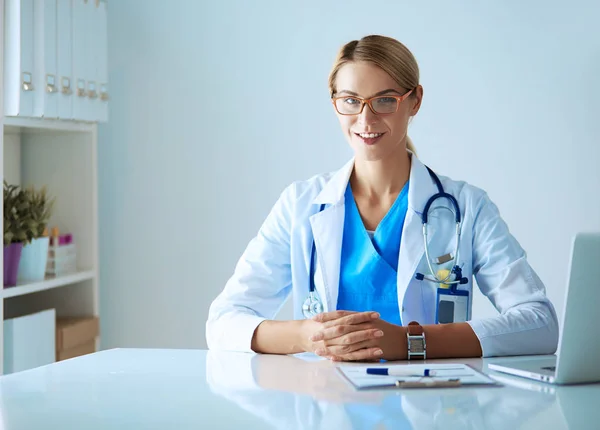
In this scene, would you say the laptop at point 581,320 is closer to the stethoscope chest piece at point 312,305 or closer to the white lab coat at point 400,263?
the white lab coat at point 400,263

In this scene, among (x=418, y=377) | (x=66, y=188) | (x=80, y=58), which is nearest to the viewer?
(x=418, y=377)

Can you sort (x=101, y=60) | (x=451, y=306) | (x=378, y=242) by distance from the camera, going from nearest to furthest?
(x=451, y=306) < (x=378, y=242) < (x=101, y=60)

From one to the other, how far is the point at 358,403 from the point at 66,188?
218 cm

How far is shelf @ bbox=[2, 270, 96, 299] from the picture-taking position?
8.44 ft

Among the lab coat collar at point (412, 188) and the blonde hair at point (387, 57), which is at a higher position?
the blonde hair at point (387, 57)

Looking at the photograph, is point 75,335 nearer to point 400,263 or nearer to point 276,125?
point 276,125

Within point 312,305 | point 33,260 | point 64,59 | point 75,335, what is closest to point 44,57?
point 64,59

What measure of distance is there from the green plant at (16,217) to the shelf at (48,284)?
0.49ft

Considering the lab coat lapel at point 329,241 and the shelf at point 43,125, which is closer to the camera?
the lab coat lapel at point 329,241

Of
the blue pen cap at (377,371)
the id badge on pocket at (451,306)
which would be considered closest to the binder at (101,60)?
the id badge on pocket at (451,306)

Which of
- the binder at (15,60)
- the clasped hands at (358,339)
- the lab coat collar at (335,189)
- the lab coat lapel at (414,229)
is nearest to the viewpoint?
the clasped hands at (358,339)

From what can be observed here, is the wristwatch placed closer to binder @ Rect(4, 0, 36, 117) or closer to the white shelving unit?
binder @ Rect(4, 0, 36, 117)

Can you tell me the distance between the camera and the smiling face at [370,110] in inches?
75.7

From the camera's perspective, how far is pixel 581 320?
1189 mm
